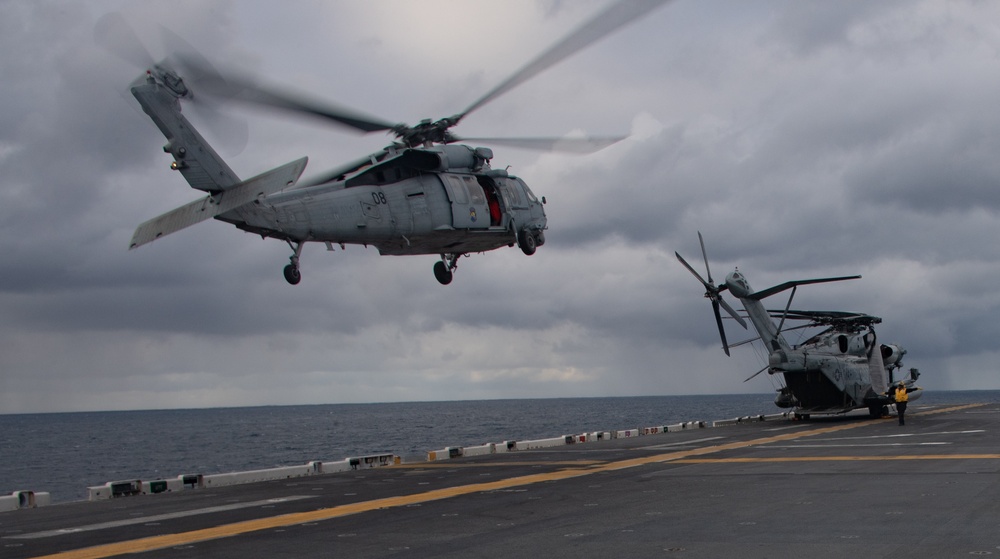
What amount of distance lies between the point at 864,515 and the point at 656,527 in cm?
333

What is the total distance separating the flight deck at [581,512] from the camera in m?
12.2

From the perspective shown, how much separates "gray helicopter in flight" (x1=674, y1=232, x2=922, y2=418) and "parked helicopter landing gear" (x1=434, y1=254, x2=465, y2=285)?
67.2 ft

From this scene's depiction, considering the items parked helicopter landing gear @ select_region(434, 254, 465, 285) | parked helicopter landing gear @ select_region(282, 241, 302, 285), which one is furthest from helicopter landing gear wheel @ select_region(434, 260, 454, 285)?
parked helicopter landing gear @ select_region(282, 241, 302, 285)

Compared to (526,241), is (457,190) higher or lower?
higher

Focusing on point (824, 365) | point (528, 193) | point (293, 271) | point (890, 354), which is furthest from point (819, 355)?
point (293, 271)

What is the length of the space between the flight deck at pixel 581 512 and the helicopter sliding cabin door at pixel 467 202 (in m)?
6.62

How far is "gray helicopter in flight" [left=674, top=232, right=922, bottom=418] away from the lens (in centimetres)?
4366

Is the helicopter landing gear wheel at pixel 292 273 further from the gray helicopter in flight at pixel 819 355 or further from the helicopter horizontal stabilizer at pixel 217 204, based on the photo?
the gray helicopter in flight at pixel 819 355

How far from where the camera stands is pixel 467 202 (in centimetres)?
2511

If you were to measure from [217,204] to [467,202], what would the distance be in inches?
293

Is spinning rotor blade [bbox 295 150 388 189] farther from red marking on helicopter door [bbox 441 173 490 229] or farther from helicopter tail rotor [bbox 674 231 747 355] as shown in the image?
helicopter tail rotor [bbox 674 231 747 355]

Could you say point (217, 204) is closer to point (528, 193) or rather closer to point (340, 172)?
point (340, 172)

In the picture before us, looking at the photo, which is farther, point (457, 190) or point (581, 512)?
point (457, 190)

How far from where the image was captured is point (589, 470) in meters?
23.6
